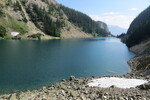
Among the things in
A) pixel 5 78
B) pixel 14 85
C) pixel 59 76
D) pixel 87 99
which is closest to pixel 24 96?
pixel 87 99

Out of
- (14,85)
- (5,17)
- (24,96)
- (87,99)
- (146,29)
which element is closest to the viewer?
(87,99)

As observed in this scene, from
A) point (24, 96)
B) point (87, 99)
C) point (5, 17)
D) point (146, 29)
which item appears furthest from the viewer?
point (5, 17)

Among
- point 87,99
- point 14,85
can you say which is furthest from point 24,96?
point 14,85

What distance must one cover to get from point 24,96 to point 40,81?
16432 mm

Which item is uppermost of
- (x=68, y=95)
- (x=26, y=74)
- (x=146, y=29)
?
(x=146, y=29)

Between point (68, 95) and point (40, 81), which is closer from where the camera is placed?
point (68, 95)

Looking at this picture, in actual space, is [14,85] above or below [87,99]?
below

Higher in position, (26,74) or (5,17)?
(5,17)

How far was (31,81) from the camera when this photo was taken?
42.0 meters

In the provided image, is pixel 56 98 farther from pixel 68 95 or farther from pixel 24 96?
pixel 24 96

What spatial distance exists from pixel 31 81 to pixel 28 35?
14641 cm

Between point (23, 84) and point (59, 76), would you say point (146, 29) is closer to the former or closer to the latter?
point (59, 76)

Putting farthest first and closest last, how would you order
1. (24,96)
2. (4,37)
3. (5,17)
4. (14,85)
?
(5,17), (4,37), (14,85), (24,96)

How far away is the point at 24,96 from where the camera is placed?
26.0 metres
